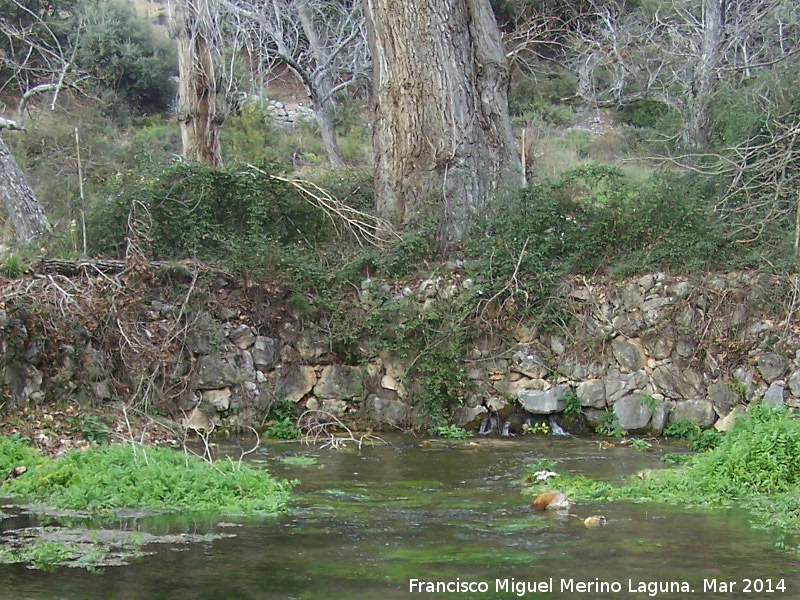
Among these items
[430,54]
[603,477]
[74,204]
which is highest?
[430,54]

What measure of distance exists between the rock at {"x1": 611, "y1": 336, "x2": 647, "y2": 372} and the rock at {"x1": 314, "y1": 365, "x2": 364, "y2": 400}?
334cm

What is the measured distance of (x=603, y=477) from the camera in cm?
957

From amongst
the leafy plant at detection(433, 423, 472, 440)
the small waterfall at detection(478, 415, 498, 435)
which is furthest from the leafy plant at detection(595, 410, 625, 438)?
the leafy plant at detection(433, 423, 472, 440)

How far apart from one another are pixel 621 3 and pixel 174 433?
68.7ft

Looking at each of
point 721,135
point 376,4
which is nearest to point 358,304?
point 376,4

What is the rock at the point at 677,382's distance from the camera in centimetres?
1275

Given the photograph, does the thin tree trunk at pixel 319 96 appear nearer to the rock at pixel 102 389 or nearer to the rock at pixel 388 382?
the rock at pixel 388 382

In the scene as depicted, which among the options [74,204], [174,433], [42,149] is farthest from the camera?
[42,149]

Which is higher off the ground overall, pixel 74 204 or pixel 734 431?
pixel 74 204

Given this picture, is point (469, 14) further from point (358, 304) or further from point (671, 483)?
point (671, 483)

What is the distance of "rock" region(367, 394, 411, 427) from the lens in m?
12.9

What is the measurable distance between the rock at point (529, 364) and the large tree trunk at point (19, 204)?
800 centimetres

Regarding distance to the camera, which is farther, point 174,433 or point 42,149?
point 42,149

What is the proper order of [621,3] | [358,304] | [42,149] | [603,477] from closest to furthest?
[603,477], [358,304], [42,149], [621,3]
